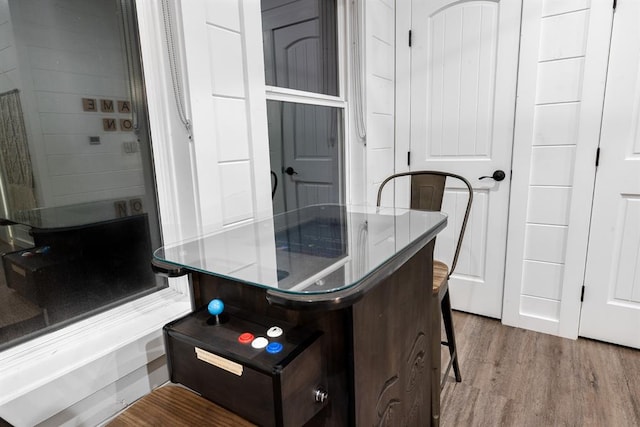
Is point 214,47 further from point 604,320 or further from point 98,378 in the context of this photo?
point 604,320

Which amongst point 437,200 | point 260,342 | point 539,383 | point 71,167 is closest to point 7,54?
point 71,167

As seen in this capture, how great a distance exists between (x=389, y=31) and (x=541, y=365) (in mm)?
2181

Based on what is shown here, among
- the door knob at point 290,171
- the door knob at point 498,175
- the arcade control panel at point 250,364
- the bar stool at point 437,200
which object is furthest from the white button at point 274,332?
the door knob at point 498,175

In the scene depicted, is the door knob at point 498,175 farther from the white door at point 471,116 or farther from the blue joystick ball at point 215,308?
the blue joystick ball at point 215,308

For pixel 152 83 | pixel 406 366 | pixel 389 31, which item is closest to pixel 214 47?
pixel 152 83

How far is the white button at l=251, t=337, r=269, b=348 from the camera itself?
69 cm

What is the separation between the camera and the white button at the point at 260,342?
0.69m

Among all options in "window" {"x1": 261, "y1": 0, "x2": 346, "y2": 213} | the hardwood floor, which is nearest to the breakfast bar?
the hardwood floor

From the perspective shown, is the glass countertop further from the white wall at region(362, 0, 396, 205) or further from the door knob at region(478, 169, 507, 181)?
the door knob at region(478, 169, 507, 181)

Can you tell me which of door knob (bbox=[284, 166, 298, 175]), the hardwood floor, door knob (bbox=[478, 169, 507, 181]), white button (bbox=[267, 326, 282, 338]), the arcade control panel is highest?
door knob (bbox=[284, 166, 298, 175])

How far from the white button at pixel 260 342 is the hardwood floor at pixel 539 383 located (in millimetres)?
1309

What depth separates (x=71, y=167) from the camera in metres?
1.08

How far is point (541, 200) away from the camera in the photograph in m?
2.19

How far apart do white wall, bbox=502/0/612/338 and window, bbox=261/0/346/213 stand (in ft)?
3.55
